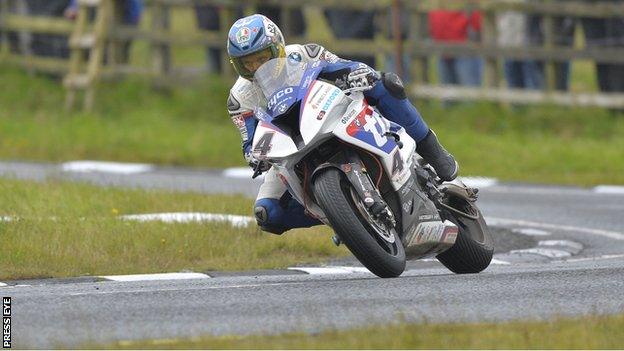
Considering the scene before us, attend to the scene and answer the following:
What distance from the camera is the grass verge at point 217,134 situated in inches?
741

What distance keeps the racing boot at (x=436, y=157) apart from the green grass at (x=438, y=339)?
2722 mm

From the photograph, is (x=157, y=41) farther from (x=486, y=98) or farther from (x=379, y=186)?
(x=379, y=186)

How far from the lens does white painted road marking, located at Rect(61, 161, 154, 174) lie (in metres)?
18.9

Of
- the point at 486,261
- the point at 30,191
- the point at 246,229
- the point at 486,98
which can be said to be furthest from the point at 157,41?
the point at 486,261

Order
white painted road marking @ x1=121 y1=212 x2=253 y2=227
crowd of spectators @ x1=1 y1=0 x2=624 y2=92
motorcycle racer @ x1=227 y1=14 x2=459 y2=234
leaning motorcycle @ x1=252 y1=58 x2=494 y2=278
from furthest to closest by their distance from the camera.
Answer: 1. crowd of spectators @ x1=1 y1=0 x2=624 y2=92
2. white painted road marking @ x1=121 y1=212 x2=253 y2=227
3. motorcycle racer @ x1=227 y1=14 x2=459 y2=234
4. leaning motorcycle @ x1=252 y1=58 x2=494 y2=278

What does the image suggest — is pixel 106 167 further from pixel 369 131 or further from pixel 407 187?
pixel 369 131

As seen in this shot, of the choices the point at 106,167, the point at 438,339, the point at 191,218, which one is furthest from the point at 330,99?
the point at 106,167

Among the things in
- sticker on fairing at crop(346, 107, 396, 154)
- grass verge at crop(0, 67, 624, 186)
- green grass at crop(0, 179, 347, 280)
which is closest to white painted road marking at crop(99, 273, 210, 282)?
green grass at crop(0, 179, 347, 280)

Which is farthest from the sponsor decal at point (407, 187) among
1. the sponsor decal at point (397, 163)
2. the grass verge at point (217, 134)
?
the grass verge at point (217, 134)

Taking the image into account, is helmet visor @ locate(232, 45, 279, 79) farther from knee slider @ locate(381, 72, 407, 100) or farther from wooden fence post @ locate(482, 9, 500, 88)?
wooden fence post @ locate(482, 9, 500, 88)

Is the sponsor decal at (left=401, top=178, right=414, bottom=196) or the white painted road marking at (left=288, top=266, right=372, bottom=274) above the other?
the sponsor decal at (left=401, top=178, right=414, bottom=196)

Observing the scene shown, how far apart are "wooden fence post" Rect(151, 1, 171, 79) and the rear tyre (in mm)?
12915

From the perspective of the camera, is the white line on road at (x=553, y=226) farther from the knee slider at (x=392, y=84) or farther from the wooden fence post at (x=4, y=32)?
the wooden fence post at (x=4, y=32)

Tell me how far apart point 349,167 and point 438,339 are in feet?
6.77
